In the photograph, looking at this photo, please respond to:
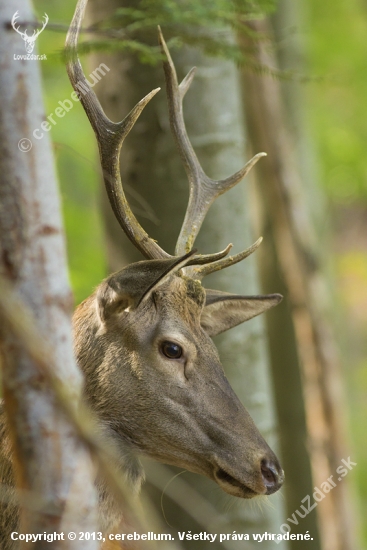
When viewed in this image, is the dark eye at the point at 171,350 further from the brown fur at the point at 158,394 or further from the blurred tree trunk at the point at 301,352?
the blurred tree trunk at the point at 301,352

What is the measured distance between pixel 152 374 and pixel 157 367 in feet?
0.13

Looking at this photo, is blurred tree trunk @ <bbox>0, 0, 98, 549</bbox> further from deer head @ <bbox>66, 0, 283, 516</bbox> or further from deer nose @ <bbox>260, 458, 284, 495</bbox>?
deer nose @ <bbox>260, 458, 284, 495</bbox>

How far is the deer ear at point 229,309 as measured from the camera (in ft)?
11.7

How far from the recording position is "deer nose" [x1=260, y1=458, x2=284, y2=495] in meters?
2.93

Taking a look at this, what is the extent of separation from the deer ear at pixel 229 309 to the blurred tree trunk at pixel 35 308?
140 cm

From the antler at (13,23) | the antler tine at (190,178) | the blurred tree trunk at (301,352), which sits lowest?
the blurred tree trunk at (301,352)

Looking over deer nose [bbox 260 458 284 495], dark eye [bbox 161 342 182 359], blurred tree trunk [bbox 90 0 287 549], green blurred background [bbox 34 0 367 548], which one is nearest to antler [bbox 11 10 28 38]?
dark eye [bbox 161 342 182 359]

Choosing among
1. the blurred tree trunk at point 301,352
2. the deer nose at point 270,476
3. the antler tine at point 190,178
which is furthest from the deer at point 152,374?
the blurred tree trunk at point 301,352

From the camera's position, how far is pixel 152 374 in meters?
3.07

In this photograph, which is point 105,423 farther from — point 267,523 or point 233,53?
point 233,53

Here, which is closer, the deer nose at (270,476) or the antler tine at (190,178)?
the deer nose at (270,476)

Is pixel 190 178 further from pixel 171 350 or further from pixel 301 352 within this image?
pixel 301 352

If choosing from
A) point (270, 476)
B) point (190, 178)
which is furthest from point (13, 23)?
point (270, 476)

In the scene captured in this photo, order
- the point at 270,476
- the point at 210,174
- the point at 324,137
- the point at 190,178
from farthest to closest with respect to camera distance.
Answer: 1. the point at 324,137
2. the point at 210,174
3. the point at 190,178
4. the point at 270,476
